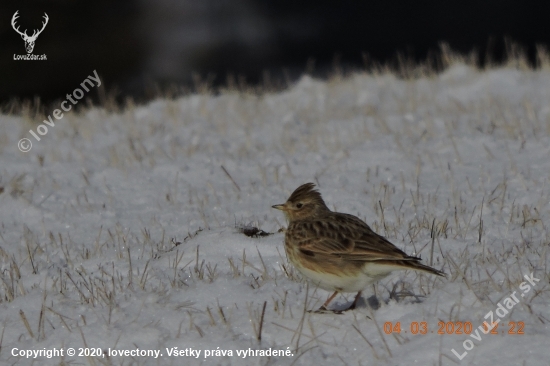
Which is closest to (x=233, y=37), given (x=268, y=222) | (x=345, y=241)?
(x=268, y=222)

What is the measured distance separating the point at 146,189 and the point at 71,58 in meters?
17.5

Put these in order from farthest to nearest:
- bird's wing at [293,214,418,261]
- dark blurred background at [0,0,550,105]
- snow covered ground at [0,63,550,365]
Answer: dark blurred background at [0,0,550,105], bird's wing at [293,214,418,261], snow covered ground at [0,63,550,365]

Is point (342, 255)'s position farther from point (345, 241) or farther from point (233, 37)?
point (233, 37)

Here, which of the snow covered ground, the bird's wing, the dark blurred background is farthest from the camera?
the dark blurred background

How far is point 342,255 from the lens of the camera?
15.0 ft

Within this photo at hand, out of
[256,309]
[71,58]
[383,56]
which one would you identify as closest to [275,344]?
[256,309]

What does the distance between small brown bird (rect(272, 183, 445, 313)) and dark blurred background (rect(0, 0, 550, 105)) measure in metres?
18.9

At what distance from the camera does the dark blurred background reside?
2416cm

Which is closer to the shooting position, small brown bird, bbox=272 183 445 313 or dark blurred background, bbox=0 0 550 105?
small brown bird, bbox=272 183 445 313

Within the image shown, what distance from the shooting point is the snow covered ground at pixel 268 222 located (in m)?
4.32

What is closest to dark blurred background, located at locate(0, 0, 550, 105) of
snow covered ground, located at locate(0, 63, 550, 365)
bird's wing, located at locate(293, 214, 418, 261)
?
snow covered ground, located at locate(0, 63, 550, 365)

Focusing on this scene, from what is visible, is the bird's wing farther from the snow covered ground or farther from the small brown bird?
the snow covered ground

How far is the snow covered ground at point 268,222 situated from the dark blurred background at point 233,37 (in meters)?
12.0

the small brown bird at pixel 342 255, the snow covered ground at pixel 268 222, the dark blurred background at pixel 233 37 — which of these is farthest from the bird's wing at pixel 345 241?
the dark blurred background at pixel 233 37
